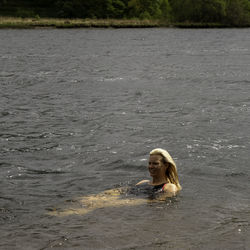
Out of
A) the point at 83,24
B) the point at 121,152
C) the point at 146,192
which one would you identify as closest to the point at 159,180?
the point at 146,192

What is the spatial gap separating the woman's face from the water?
0.70 metres

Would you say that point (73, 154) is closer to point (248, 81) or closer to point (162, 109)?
point (162, 109)

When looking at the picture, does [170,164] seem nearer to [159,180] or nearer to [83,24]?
[159,180]

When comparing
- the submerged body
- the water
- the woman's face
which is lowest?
the water

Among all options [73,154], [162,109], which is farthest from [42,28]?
[73,154]

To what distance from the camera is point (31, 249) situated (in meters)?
9.20

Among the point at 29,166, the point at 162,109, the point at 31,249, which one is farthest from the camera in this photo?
the point at 162,109

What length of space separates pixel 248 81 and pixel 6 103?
1519 centimetres

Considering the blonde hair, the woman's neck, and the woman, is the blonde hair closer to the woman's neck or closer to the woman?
the woman

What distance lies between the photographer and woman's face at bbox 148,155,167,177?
1152 cm

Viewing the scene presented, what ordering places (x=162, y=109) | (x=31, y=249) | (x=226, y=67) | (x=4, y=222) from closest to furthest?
(x=31, y=249) < (x=4, y=222) < (x=162, y=109) < (x=226, y=67)

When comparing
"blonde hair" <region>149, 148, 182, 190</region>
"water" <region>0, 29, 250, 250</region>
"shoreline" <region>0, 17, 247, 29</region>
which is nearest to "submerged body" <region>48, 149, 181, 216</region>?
"blonde hair" <region>149, 148, 182, 190</region>

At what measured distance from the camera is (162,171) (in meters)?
11.7

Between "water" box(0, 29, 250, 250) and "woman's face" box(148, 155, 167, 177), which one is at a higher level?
"woman's face" box(148, 155, 167, 177)
